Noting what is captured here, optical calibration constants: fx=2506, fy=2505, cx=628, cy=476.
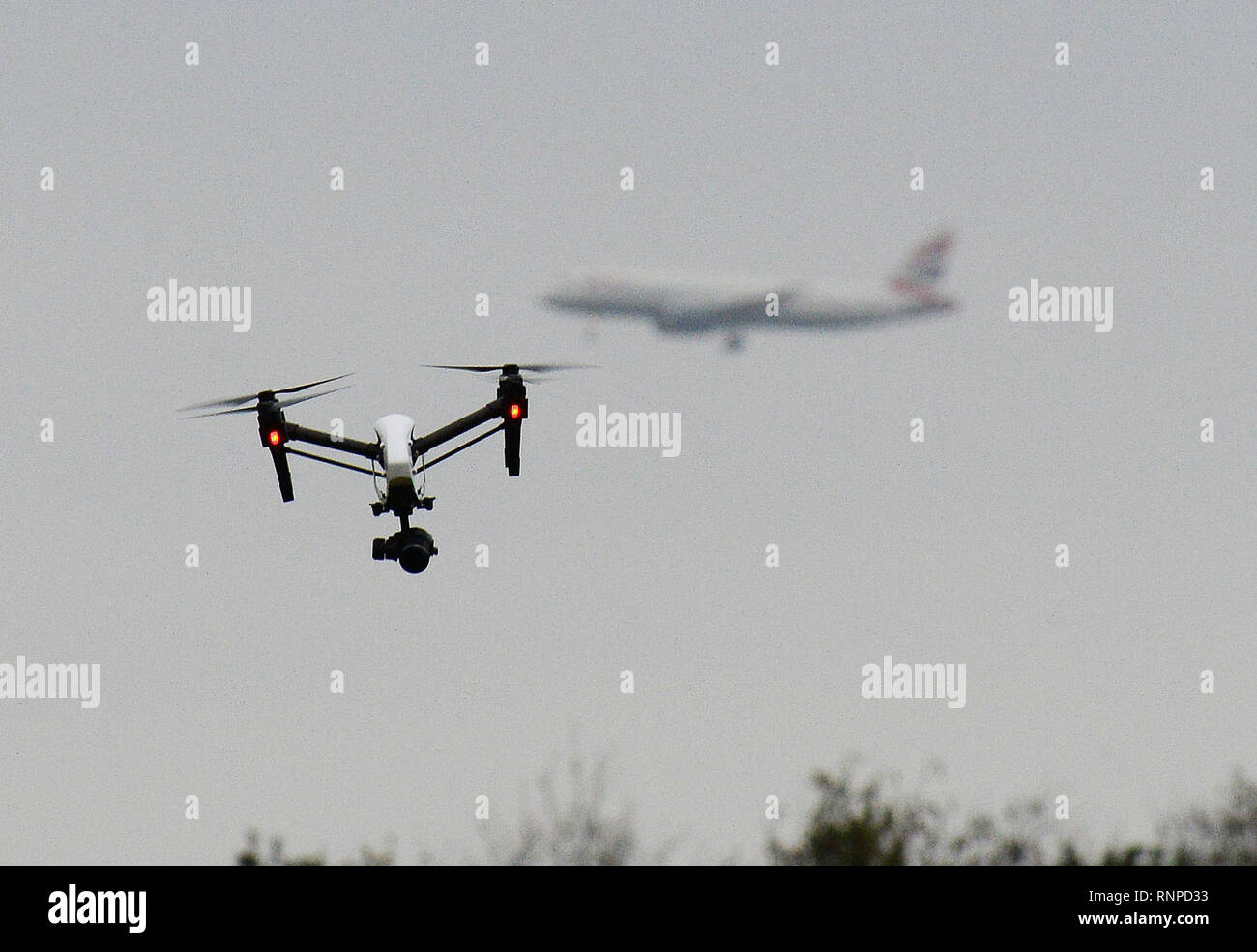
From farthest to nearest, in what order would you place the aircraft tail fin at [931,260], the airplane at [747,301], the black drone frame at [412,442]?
the aircraft tail fin at [931,260], the airplane at [747,301], the black drone frame at [412,442]

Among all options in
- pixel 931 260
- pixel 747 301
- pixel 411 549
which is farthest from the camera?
Answer: pixel 931 260

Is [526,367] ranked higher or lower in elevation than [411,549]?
higher

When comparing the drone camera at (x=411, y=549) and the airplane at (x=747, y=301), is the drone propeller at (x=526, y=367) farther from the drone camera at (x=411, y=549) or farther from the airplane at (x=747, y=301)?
the airplane at (x=747, y=301)

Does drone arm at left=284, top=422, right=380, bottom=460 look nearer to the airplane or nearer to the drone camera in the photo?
the drone camera

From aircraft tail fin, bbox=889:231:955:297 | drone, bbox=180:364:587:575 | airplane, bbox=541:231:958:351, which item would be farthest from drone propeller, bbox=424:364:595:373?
aircraft tail fin, bbox=889:231:955:297

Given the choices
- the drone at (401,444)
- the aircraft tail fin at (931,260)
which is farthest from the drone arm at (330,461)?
the aircraft tail fin at (931,260)

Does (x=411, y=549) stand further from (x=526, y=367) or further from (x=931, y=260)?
(x=931, y=260)

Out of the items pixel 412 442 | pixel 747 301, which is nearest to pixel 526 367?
pixel 412 442
